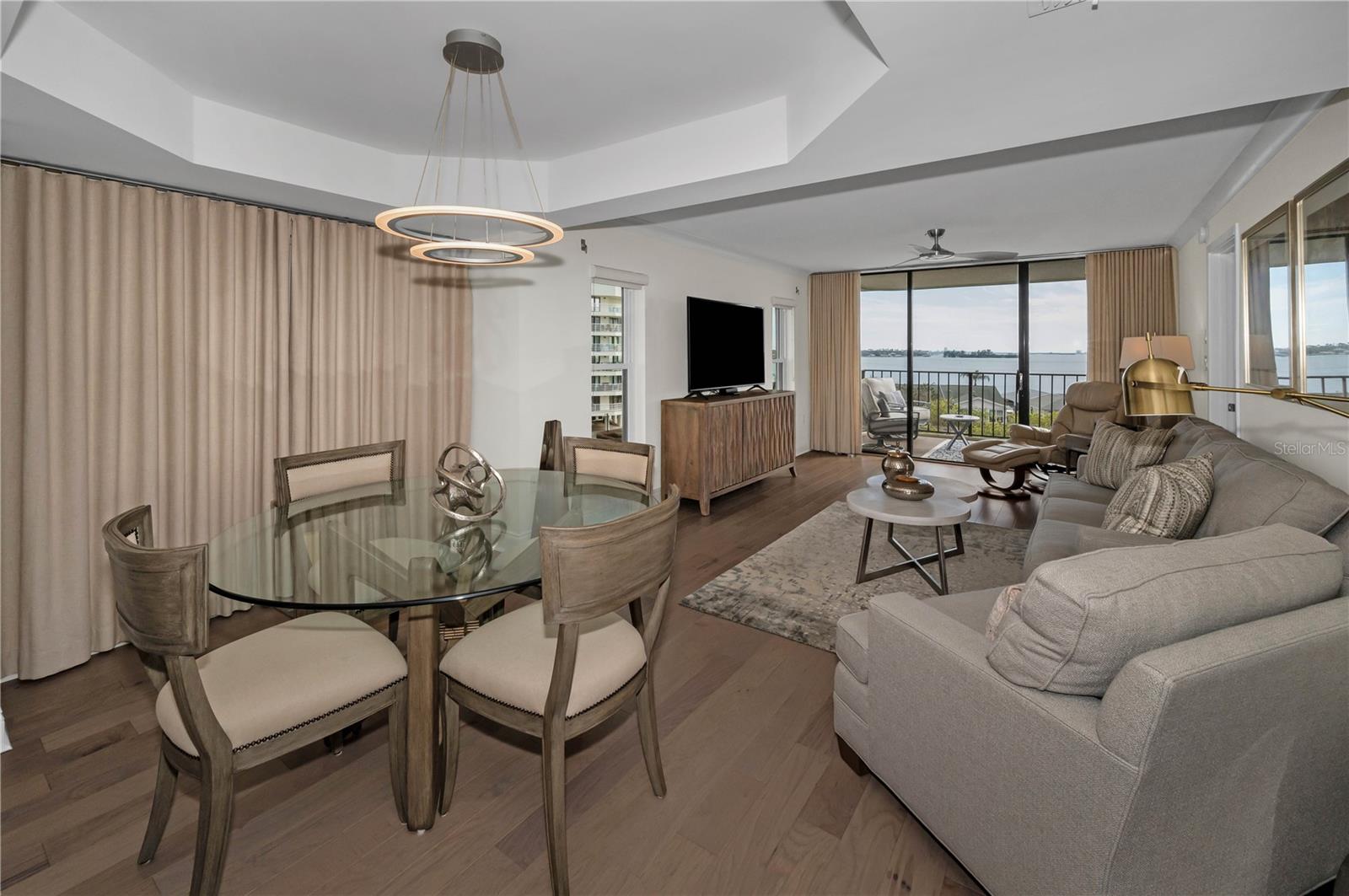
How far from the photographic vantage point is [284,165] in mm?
2936

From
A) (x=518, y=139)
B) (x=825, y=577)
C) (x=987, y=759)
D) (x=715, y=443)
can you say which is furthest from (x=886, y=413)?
(x=987, y=759)

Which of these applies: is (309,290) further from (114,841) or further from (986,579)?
(986,579)

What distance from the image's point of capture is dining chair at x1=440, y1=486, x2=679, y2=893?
147 centimetres

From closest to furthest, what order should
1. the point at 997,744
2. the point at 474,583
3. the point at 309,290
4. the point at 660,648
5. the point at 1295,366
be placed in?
the point at 997,744, the point at 474,583, the point at 1295,366, the point at 660,648, the point at 309,290

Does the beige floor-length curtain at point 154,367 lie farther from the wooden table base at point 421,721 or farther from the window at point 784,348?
the window at point 784,348

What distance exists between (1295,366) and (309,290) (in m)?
4.77

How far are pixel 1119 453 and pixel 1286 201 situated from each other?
5.38ft

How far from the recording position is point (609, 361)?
204 inches

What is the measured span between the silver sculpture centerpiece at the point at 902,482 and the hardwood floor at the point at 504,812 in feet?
4.28

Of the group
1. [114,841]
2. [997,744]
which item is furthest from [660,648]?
[114,841]

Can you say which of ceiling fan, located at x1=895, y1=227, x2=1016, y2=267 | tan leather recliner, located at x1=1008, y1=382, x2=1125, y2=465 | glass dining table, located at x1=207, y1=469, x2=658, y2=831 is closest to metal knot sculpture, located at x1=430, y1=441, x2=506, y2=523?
glass dining table, located at x1=207, y1=469, x2=658, y2=831

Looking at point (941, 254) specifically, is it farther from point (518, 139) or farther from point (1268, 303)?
point (518, 139)

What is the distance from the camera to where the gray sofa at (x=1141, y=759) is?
1107mm

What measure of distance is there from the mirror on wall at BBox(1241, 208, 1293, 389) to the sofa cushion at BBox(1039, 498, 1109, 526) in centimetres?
95
